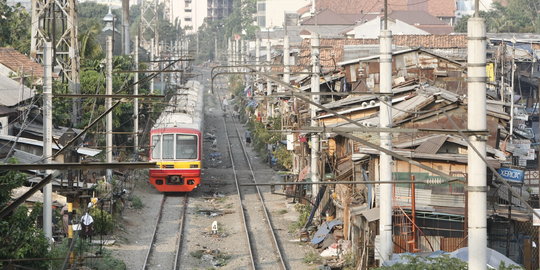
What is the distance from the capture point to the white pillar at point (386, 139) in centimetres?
1602

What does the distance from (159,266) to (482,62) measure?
11355 mm

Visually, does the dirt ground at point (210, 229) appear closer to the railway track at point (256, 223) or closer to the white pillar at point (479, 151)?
the railway track at point (256, 223)

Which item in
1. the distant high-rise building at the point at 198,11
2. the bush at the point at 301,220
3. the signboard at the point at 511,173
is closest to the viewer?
the signboard at the point at 511,173

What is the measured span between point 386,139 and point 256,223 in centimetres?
1057

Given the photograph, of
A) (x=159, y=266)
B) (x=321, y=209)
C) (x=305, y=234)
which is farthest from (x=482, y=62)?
(x=321, y=209)

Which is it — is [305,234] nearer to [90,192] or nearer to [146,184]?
[90,192]

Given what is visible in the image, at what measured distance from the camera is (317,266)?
1977cm

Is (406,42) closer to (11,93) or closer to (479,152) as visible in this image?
(11,93)

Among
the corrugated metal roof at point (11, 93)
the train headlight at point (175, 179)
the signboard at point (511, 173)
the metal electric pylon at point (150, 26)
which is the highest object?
the metal electric pylon at point (150, 26)

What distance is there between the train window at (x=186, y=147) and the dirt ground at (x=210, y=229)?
155 cm

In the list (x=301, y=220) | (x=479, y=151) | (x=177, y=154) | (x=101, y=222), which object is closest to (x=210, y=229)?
(x=301, y=220)

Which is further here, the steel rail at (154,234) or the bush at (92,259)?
the steel rail at (154,234)

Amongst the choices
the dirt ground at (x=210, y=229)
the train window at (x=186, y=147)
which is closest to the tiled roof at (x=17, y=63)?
the dirt ground at (x=210, y=229)

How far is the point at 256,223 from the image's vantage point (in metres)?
26.2
